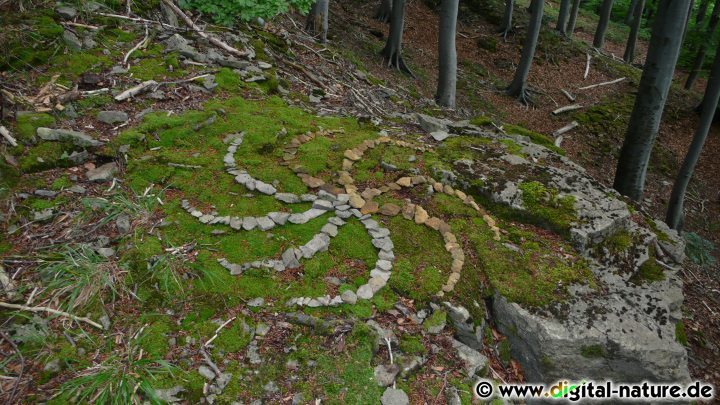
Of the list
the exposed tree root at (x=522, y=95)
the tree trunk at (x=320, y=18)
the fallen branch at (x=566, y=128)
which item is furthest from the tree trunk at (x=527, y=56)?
the tree trunk at (x=320, y=18)

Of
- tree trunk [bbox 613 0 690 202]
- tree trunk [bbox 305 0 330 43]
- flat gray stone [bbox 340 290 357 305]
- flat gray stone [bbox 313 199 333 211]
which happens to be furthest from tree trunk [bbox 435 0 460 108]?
flat gray stone [bbox 340 290 357 305]

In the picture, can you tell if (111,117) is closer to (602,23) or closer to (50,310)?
(50,310)

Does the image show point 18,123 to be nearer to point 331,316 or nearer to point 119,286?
point 119,286

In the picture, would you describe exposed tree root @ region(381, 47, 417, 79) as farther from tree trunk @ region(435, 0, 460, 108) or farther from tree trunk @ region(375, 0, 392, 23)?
tree trunk @ region(375, 0, 392, 23)

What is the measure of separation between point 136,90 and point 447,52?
7.99 metres

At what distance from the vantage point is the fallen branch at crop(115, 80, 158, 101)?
608 cm

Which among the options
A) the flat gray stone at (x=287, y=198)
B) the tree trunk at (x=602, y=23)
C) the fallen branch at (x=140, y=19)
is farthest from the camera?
the tree trunk at (x=602, y=23)

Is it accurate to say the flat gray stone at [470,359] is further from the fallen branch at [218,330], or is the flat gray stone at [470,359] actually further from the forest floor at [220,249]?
the fallen branch at [218,330]

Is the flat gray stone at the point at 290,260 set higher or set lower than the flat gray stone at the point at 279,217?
lower

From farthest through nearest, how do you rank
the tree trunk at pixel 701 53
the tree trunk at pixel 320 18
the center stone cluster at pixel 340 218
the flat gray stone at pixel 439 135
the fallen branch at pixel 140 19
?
1. the tree trunk at pixel 701 53
2. the tree trunk at pixel 320 18
3. the fallen branch at pixel 140 19
4. the flat gray stone at pixel 439 135
5. the center stone cluster at pixel 340 218

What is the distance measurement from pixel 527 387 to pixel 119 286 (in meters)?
3.90

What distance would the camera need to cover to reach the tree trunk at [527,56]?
609 inches

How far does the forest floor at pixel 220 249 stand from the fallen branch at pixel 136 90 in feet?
0.39

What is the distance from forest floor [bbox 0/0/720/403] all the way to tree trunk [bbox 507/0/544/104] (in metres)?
9.65
